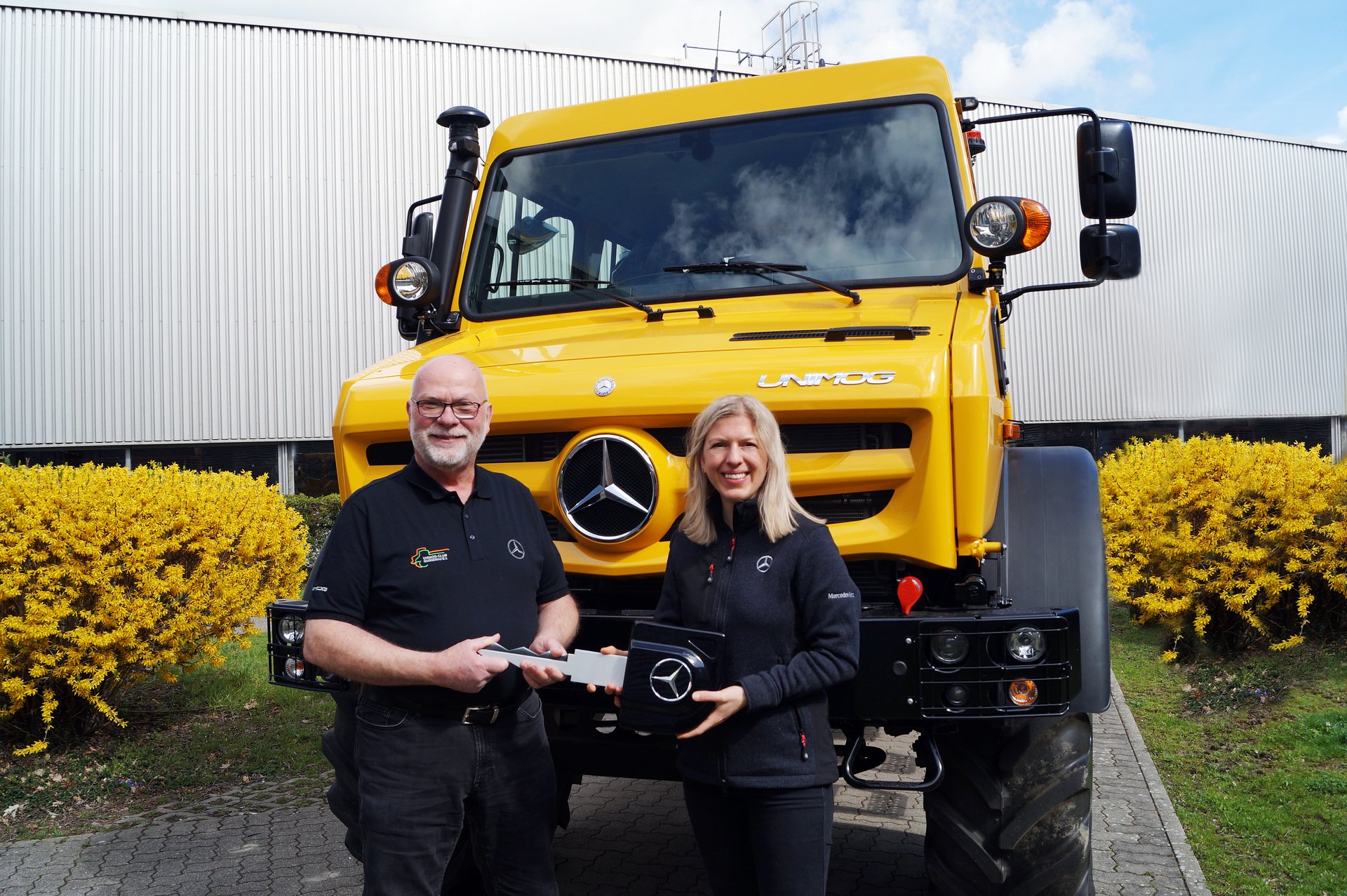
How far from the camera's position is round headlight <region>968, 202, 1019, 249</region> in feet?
10.8

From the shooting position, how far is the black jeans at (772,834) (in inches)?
87.6

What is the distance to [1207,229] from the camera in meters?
21.1

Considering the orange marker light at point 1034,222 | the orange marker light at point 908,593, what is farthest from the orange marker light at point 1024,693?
the orange marker light at point 1034,222

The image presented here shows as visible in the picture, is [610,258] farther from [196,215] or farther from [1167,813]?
[196,215]

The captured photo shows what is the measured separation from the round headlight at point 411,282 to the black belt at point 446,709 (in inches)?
80.3

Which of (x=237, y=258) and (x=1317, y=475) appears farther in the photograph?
(x=237, y=258)

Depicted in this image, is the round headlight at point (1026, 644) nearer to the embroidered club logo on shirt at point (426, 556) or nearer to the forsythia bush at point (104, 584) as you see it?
the embroidered club logo on shirt at point (426, 556)

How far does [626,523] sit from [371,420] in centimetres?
99

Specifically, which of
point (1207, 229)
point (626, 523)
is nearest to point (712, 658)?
point (626, 523)

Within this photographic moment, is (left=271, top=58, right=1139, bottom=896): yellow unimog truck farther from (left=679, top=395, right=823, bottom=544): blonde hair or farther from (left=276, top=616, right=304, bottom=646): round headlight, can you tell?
(left=679, top=395, right=823, bottom=544): blonde hair

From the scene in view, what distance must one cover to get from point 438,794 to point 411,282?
7.72ft

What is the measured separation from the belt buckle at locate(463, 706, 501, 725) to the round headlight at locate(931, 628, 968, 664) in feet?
3.78

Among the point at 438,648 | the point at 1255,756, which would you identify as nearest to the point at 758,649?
the point at 438,648

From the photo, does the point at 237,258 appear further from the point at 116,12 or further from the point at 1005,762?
the point at 1005,762
